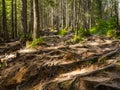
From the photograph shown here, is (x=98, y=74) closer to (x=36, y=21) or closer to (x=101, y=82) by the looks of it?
(x=101, y=82)

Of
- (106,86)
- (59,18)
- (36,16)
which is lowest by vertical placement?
(106,86)

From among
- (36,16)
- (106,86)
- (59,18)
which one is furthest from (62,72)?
(59,18)

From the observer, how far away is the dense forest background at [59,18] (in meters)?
18.8

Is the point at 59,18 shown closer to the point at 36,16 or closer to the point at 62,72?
the point at 36,16

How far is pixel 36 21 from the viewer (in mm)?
13953

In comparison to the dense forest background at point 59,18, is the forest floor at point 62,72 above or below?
below

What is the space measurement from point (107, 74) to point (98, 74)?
25 cm

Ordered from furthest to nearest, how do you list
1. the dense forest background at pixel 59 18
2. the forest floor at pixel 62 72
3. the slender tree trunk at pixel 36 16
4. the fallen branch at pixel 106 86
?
the dense forest background at pixel 59 18 < the slender tree trunk at pixel 36 16 < the forest floor at pixel 62 72 < the fallen branch at pixel 106 86

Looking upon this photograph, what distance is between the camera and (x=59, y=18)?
47344 mm

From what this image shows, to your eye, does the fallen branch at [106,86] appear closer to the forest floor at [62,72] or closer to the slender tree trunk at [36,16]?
the forest floor at [62,72]

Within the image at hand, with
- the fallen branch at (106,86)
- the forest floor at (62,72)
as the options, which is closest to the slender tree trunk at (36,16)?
the forest floor at (62,72)

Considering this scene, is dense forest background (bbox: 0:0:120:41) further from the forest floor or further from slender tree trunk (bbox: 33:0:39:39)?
the forest floor

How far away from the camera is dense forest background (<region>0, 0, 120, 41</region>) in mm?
18839

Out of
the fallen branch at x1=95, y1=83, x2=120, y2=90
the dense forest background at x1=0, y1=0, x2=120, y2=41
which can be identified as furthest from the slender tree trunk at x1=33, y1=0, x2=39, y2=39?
the fallen branch at x1=95, y1=83, x2=120, y2=90
